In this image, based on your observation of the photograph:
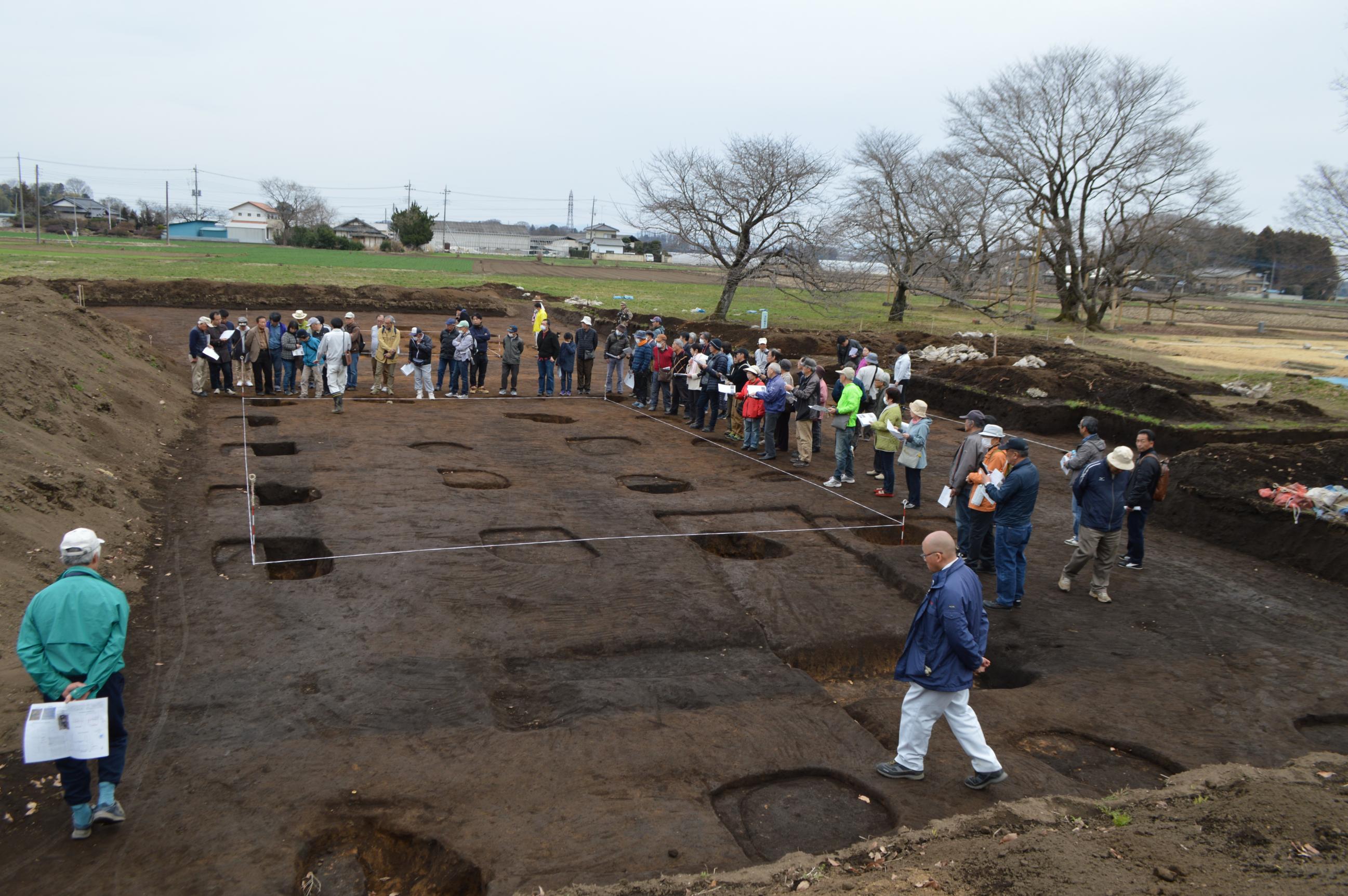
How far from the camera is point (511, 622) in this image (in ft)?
28.3

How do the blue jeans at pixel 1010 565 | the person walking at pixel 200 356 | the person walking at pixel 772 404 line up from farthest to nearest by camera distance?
the person walking at pixel 200 356, the person walking at pixel 772 404, the blue jeans at pixel 1010 565

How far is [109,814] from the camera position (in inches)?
206

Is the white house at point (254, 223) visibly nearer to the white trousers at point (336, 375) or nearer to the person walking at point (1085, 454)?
the white trousers at point (336, 375)

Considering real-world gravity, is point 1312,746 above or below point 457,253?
below

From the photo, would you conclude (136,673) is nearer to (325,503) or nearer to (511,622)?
(511,622)

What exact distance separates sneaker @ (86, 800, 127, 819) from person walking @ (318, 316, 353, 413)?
13.0 m

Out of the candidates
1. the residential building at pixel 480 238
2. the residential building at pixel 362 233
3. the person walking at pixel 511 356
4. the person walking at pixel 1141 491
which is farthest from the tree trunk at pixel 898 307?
the residential building at pixel 480 238

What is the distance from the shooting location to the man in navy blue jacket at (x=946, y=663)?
19.4ft

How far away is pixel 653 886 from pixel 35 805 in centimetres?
405

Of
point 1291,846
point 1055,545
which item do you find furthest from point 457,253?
point 1291,846

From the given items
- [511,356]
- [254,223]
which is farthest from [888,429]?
[254,223]

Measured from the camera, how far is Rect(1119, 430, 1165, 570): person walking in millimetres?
10773

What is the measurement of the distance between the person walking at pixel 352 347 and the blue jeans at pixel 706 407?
7.70 metres

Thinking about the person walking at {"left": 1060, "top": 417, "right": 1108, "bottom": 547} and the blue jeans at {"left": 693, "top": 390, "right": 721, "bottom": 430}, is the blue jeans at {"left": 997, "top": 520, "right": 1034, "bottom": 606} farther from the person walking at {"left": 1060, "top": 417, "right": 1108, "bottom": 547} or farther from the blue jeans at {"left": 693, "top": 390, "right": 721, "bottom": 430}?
the blue jeans at {"left": 693, "top": 390, "right": 721, "bottom": 430}
